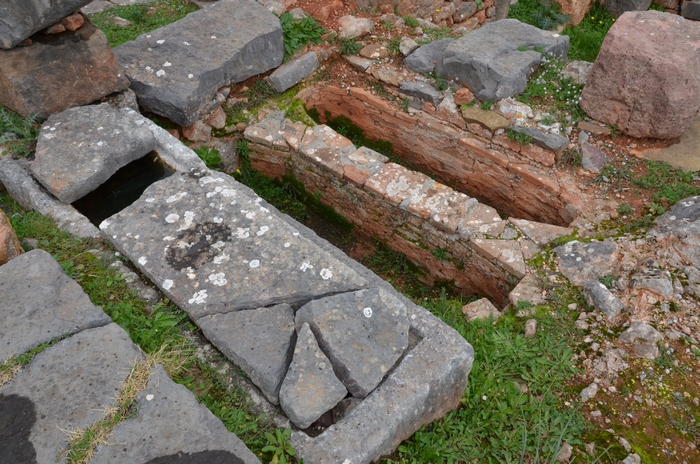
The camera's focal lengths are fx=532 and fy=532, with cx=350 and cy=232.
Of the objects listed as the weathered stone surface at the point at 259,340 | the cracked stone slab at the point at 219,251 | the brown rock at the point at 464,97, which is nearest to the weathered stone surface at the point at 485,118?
the brown rock at the point at 464,97

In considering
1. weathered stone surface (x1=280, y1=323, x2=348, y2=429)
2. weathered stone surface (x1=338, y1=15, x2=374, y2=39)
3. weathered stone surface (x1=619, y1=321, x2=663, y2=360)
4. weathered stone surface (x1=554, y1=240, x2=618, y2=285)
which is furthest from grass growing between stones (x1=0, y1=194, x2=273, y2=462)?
weathered stone surface (x1=338, y1=15, x2=374, y2=39)

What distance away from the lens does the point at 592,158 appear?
4.91 metres

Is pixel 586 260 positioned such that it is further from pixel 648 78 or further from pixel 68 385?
pixel 68 385

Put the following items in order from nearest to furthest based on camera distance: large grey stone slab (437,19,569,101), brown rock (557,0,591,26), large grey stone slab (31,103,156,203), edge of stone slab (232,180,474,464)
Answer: edge of stone slab (232,180,474,464)
large grey stone slab (31,103,156,203)
large grey stone slab (437,19,569,101)
brown rock (557,0,591,26)

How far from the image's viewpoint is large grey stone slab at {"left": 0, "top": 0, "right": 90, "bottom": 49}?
338cm

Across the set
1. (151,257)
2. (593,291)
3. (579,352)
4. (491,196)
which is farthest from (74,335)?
(491,196)

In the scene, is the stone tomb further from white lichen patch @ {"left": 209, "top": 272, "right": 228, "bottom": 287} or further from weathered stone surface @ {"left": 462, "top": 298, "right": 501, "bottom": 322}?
weathered stone surface @ {"left": 462, "top": 298, "right": 501, "bottom": 322}

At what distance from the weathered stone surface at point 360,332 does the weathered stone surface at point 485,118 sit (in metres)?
2.80

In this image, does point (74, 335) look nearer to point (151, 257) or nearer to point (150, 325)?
point (150, 325)

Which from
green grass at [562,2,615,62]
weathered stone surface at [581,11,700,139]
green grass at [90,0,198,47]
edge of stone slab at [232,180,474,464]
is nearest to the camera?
edge of stone slab at [232,180,474,464]

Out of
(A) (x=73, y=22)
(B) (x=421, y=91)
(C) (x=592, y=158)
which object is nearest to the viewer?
(A) (x=73, y=22)

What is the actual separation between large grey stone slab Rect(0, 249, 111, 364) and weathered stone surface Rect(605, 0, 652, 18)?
913 cm

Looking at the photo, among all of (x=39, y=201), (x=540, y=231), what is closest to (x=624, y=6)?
(x=540, y=231)

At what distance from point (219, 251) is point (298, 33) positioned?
138 inches
